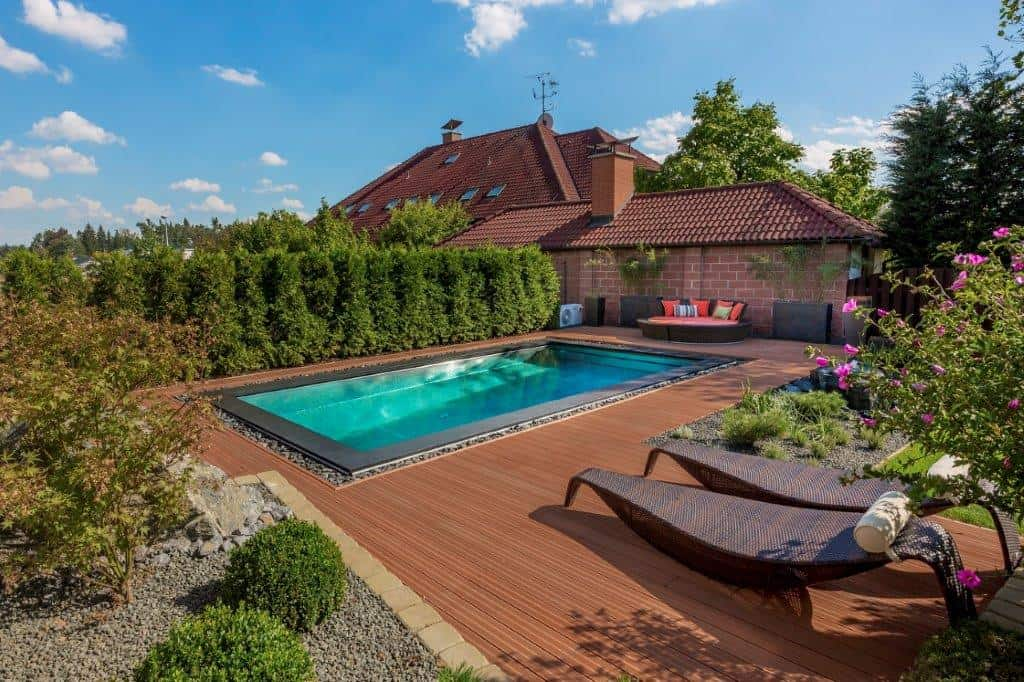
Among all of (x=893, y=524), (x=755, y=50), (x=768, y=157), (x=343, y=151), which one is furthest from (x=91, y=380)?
(x=768, y=157)

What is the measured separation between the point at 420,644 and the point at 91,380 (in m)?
2.13

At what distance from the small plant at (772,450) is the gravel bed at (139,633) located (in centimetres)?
416

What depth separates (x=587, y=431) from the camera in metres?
6.98

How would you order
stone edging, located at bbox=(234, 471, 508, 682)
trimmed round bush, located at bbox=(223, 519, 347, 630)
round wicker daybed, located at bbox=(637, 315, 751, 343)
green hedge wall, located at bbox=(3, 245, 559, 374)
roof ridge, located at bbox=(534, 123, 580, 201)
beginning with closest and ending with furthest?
stone edging, located at bbox=(234, 471, 508, 682), trimmed round bush, located at bbox=(223, 519, 347, 630), green hedge wall, located at bbox=(3, 245, 559, 374), round wicker daybed, located at bbox=(637, 315, 751, 343), roof ridge, located at bbox=(534, 123, 580, 201)

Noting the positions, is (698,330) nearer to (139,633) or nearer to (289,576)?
(289,576)

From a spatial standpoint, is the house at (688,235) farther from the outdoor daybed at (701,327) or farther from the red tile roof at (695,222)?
the outdoor daybed at (701,327)

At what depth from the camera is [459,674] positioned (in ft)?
8.66

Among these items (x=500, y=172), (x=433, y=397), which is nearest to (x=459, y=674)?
(x=433, y=397)

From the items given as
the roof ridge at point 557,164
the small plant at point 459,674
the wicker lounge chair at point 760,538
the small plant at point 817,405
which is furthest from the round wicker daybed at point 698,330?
the small plant at point 459,674

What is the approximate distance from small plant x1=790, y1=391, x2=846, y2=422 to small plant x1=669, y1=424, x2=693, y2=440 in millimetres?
1749

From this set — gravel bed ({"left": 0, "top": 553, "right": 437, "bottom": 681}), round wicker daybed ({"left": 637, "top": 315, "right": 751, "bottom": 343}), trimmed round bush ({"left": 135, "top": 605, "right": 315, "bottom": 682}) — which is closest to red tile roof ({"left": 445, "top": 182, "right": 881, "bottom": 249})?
round wicker daybed ({"left": 637, "top": 315, "right": 751, "bottom": 343})

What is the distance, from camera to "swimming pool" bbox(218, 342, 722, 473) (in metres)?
6.82

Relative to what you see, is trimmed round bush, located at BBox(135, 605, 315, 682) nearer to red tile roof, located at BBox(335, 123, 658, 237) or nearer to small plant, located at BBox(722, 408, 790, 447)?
small plant, located at BBox(722, 408, 790, 447)

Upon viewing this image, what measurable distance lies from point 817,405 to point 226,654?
7206 mm
